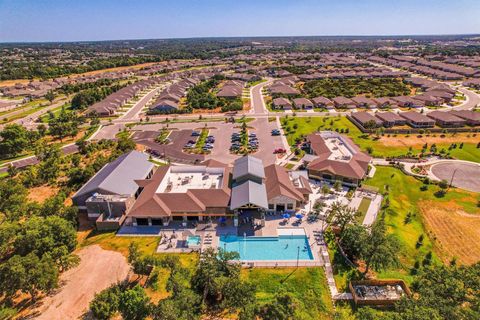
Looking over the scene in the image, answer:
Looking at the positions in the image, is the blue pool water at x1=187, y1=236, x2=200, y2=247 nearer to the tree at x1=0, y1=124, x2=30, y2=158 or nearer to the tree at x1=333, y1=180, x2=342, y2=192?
the tree at x1=333, y1=180, x2=342, y2=192

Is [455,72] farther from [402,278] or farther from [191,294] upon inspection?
[191,294]

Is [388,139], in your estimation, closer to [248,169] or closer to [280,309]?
[248,169]

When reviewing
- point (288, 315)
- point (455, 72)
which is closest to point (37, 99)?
point (288, 315)

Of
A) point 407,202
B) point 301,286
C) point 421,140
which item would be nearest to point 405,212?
point 407,202

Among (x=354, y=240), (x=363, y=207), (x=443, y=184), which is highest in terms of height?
(x=354, y=240)

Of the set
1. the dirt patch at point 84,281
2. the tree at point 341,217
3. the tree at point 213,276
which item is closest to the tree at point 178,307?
the tree at point 213,276
